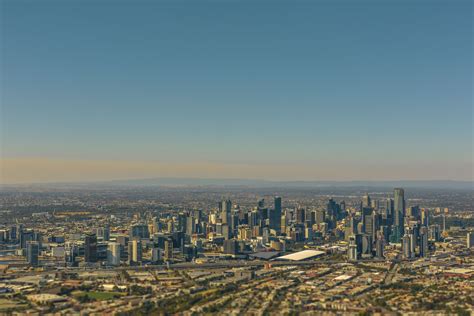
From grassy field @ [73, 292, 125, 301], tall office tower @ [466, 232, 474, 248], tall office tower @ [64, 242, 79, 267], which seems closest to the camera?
grassy field @ [73, 292, 125, 301]

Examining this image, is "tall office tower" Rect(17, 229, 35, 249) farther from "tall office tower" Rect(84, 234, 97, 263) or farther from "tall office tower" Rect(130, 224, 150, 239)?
"tall office tower" Rect(84, 234, 97, 263)

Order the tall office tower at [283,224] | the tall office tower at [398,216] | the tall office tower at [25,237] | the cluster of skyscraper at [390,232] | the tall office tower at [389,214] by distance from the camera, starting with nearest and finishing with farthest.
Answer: the cluster of skyscraper at [390,232] → the tall office tower at [25,237] → the tall office tower at [398,216] → the tall office tower at [389,214] → the tall office tower at [283,224]

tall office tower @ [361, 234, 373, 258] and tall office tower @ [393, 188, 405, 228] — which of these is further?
tall office tower @ [393, 188, 405, 228]

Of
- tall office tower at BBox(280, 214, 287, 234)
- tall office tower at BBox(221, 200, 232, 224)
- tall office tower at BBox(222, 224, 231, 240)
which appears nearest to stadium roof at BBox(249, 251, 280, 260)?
tall office tower at BBox(222, 224, 231, 240)

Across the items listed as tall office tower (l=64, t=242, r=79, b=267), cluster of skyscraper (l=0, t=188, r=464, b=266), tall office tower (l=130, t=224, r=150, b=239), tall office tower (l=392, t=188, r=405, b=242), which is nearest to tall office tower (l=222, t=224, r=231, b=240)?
cluster of skyscraper (l=0, t=188, r=464, b=266)

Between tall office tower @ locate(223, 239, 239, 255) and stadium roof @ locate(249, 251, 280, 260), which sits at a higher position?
tall office tower @ locate(223, 239, 239, 255)

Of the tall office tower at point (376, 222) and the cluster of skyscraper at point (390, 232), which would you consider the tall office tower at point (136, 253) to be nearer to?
the cluster of skyscraper at point (390, 232)

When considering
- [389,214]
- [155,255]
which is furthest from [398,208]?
[155,255]

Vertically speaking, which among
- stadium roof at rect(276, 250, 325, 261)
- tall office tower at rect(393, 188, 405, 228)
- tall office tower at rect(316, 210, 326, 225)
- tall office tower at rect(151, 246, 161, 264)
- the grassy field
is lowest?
stadium roof at rect(276, 250, 325, 261)

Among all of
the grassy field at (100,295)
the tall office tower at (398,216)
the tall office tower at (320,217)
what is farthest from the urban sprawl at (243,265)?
the tall office tower at (320,217)

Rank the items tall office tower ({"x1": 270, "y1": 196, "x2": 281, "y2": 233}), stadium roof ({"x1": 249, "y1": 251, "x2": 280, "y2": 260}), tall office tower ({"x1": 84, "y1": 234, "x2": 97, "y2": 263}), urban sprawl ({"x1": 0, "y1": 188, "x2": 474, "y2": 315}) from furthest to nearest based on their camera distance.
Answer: tall office tower ({"x1": 270, "y1": 196, "x2": 281, "y2": 233})
stadium roof ({"x1": 249, "y1": 251, "x2": 280, "y2": 260})
tall office tower ({"x1": 84, "y1": 234, "x2": 97, "y2": 263})
urban sprawl ({"x1": 0, "y1": 188, "x2": 474, "y2": 315})
